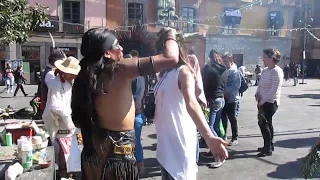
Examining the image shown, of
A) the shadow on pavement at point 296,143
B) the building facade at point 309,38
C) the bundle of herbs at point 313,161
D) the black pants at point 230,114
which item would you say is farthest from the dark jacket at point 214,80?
the building facade at point 309,38

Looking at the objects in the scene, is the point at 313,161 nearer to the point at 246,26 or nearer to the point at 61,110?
the point at 61,110

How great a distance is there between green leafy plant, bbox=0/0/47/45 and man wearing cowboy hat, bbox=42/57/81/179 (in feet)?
6.96

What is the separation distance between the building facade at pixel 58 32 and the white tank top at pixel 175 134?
21249 mm

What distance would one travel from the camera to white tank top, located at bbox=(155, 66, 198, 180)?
2.42 m

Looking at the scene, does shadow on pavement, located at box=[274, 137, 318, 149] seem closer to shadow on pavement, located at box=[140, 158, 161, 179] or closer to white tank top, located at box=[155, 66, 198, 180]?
shadow on pavement, located at box=[140, 158, 161, 179]

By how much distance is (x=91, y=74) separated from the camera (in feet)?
6.29

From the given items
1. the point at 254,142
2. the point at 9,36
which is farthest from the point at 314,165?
the point at 9,36

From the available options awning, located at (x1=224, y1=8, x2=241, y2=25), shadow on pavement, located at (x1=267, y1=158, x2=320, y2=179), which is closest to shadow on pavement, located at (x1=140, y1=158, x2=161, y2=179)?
shadow on pavement, located at (x1=267, y1=158, x2=320, y2=179)

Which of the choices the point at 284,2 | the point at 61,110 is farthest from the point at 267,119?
the point at 284,2

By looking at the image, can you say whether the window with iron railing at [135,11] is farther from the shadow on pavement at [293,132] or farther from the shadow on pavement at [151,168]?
the shadow on pavement at [151,168]

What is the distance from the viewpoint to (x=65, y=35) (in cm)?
2336

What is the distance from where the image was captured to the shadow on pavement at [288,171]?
13.8 ft

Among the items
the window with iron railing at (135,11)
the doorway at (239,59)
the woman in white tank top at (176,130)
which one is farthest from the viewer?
the doorway at (239,59)

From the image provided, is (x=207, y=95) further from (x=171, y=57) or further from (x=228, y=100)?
(x=171, y=57)
